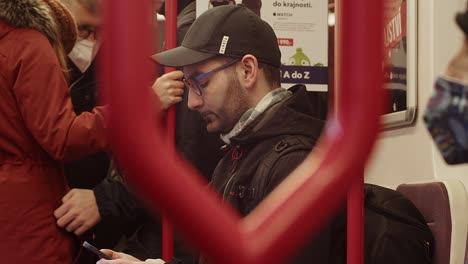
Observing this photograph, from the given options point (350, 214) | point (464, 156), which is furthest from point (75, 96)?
point (464, 156)

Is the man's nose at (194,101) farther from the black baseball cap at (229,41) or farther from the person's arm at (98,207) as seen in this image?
the person's arm at (98,207)

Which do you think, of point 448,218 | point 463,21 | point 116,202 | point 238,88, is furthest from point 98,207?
point 463,21

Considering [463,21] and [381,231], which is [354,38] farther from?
[381,231]

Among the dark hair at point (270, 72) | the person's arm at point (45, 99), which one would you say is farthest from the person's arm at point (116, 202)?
the dark hair at point (270, 72)

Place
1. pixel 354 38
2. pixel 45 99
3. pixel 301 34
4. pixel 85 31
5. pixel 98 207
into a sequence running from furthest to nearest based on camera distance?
pixel 85 31 → pixel 301 34 → pixel 98 207 → pixel 45 99 → pixel 354 38

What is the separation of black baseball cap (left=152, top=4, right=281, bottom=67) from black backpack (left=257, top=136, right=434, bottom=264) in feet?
0.91

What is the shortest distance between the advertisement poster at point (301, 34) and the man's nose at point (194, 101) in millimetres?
381

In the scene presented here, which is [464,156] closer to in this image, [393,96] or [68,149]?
[68,149]

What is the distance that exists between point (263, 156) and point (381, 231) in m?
0.29

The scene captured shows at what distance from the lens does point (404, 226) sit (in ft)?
5.35

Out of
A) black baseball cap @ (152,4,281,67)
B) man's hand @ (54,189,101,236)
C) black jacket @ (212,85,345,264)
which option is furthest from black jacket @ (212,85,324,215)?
man's hand @ (54,189,101,236)

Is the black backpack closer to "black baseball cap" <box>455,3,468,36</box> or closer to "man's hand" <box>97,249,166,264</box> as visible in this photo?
"man's hand" <box>97,249,166,264</box>

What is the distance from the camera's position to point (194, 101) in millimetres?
1829

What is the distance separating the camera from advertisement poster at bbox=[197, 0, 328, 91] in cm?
211
